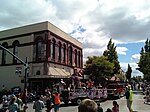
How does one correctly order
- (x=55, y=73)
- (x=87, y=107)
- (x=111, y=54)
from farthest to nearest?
(x=111, y=54), (x=55, y=73), (x=87, y=107)

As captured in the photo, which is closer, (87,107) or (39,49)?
(87,107)

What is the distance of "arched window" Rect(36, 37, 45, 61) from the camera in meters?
36.3

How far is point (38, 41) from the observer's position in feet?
121

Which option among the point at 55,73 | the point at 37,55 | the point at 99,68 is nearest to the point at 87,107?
the point at 55,73

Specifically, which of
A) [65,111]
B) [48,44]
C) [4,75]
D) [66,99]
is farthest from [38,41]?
[65,111]

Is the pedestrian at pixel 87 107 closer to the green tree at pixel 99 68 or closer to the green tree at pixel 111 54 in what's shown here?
the green tree at pixel 99 68

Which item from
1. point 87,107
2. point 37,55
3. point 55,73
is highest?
point 37,55

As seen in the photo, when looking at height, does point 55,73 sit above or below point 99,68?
below

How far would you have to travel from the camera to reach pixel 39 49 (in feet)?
→ 121

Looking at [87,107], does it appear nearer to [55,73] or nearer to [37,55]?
[55,73]

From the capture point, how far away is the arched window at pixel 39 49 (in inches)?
1431

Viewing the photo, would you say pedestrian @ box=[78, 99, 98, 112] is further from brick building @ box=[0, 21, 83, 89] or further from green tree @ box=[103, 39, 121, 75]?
green tree @ box=[103, 39, 121, 75]

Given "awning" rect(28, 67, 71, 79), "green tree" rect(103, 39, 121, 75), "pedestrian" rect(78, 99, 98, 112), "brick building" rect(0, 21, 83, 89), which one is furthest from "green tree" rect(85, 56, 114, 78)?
"pedestrian" rect(78, 99, 98, 112)

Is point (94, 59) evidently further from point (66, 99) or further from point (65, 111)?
point (65, 111)
